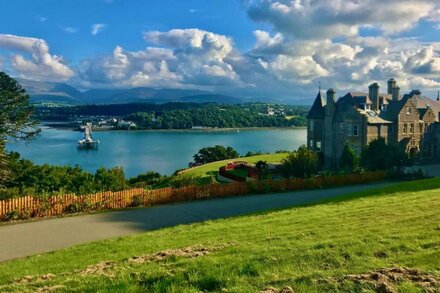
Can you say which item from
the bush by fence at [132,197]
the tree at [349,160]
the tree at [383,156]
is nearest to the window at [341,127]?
the tree at [349,160]

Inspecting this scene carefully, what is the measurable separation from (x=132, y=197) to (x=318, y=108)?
33679 millimetres

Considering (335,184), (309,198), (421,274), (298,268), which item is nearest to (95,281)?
(298,268)

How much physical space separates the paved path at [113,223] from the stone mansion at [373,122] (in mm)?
22882

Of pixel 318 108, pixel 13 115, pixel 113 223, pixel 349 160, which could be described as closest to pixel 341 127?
pixel 318 108

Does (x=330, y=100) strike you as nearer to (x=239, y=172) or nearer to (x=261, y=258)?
(x=239, y=172)

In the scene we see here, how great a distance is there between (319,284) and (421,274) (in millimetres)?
1505

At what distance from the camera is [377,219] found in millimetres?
11375

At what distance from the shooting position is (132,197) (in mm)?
22047

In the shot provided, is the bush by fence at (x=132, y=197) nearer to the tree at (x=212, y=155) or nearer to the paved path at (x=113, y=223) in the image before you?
the paved path at (x=113, y=223)

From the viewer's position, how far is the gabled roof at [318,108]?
50259 mm

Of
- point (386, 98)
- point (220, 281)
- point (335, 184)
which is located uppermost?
point (386, 98)

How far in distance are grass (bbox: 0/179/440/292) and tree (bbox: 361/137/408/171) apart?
79.1ft

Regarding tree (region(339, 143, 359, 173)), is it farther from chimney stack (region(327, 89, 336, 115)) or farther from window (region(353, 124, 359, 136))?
chimney stack (region(327, 89, 336, 115))

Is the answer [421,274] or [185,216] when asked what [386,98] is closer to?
[185,216]
